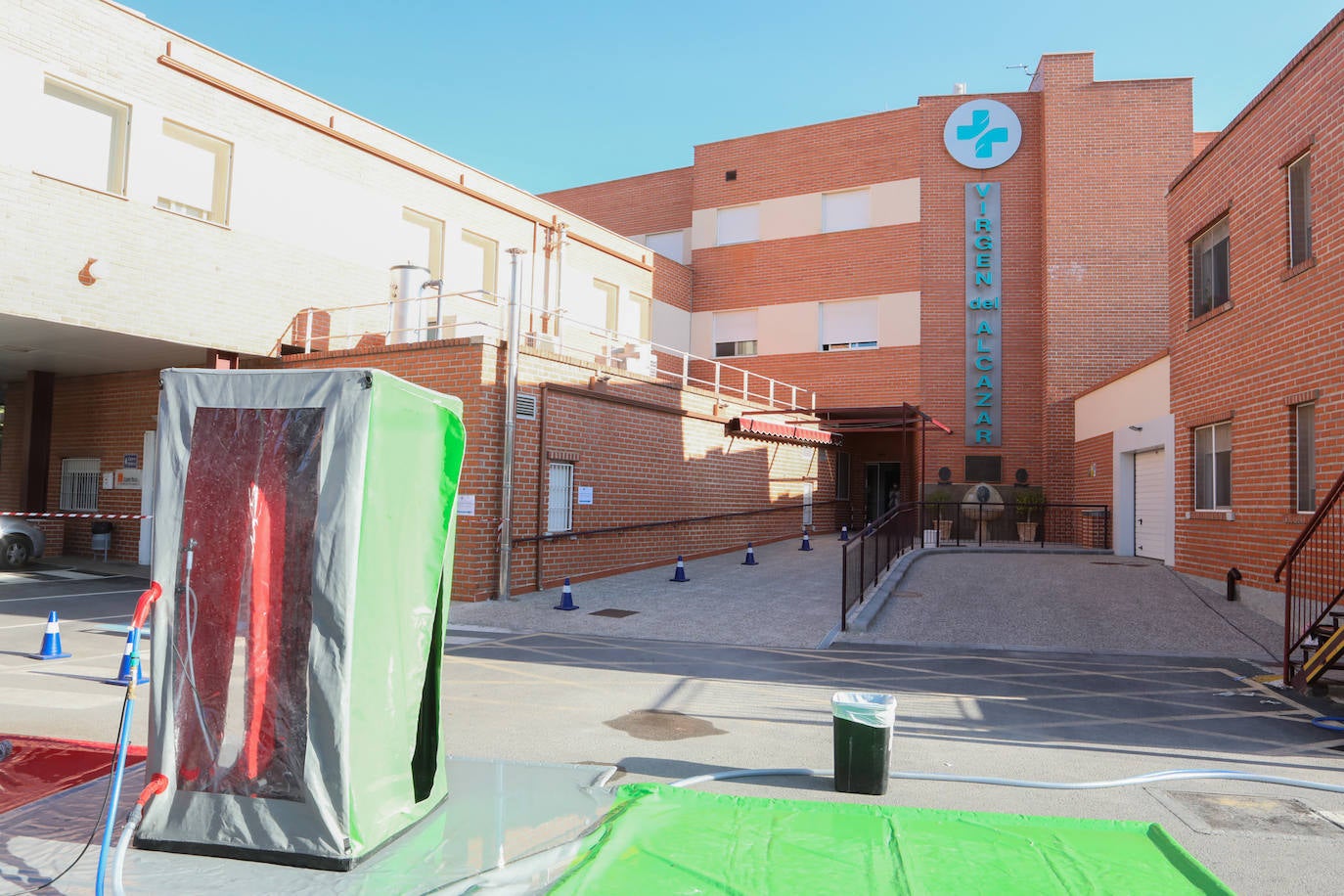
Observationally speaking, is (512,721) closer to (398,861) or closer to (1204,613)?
(398,861)

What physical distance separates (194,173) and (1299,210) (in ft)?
54.7

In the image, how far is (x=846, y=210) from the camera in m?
26.9

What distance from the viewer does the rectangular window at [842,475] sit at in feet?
90.9

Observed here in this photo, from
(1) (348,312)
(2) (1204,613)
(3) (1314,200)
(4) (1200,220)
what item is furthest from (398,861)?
(4) (1200,220)

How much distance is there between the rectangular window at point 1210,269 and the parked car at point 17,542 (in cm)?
2145

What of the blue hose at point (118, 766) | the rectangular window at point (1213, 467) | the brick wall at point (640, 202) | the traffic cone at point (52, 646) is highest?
the brick wall at point (640, 202)

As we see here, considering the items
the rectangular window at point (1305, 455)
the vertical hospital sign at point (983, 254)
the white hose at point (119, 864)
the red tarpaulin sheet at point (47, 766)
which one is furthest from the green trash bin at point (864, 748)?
the vertical hospital sign at point (983, 254)

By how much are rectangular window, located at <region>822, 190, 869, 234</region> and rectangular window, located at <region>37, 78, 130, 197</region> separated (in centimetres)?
1918

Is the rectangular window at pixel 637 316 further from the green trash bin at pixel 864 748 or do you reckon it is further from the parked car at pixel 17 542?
the green trash bin at pixel 864 748

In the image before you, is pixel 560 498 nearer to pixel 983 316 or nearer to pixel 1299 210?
pixel 1299 210

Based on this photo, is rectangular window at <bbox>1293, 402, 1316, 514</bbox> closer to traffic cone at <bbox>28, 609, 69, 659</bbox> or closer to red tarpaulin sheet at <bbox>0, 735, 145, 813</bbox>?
red tarpaulin sheet at <bbox>0, 735, 145, 813</bbox>

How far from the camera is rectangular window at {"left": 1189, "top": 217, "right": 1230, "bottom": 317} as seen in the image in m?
13.7

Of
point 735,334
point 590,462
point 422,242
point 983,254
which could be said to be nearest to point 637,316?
point 735,334

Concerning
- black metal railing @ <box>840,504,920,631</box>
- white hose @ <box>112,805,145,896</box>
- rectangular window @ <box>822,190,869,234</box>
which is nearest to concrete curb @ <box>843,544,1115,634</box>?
black metal railing @ <box>840,504,920,631</box>
